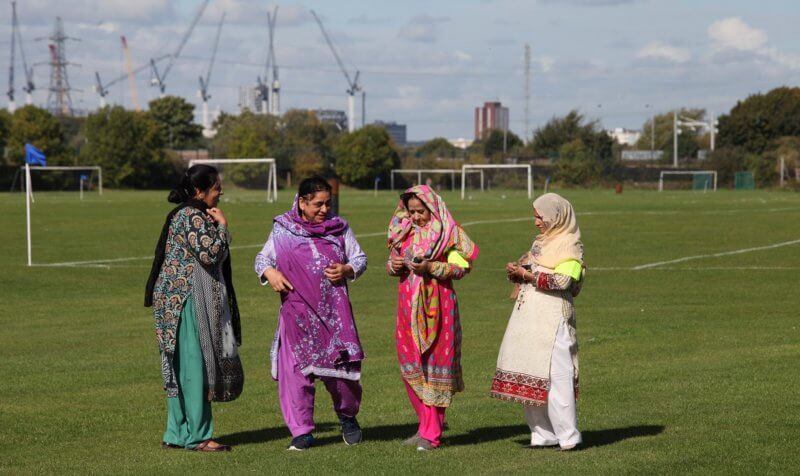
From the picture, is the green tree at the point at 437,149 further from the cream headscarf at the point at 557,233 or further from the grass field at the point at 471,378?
the cream headscarf at the point at 557,233

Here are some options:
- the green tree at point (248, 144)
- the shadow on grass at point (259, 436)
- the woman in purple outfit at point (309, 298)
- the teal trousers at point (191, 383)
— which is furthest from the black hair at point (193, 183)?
the green tree at point (248, 144)

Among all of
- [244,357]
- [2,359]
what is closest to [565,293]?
[244,357]

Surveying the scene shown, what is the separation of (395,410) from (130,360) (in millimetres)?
4268

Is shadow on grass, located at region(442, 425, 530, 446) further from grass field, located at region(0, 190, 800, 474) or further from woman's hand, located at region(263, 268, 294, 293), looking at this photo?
woman's hand, located at region(263, 268, 294, 293)

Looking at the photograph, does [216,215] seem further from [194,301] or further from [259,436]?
[259,436]

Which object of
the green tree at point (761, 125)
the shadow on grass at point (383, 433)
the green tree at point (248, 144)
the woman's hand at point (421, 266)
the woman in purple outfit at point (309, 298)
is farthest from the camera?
the green tree at point (761, 125)

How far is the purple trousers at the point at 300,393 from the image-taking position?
812cm

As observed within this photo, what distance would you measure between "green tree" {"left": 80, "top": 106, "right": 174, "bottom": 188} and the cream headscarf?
9655cm

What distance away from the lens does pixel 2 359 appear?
1350 centimetres

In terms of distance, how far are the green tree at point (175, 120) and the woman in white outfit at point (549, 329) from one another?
425 ft

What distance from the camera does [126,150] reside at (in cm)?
10238

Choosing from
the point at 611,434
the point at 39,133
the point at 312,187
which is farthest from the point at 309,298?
the point at 39,133

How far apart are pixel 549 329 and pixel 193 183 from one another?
2.36m

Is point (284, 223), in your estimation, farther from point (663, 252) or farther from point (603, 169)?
point (603, 169)
